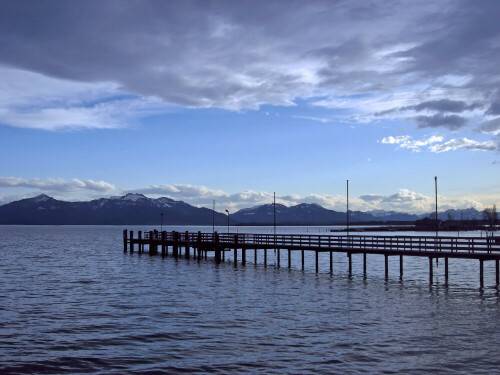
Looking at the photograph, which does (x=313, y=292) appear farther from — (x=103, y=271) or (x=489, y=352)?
(x=103, y=271)

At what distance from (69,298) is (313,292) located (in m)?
15.6

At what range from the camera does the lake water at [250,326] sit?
1877 centimetres

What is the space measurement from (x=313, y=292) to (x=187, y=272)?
18.2m

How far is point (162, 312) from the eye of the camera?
28.5 meters

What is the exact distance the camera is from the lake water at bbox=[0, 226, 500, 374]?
18.8m

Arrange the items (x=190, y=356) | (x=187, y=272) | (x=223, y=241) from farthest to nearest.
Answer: (x=223, y=241)
(x=187, y=272)
(x=190, y=356)

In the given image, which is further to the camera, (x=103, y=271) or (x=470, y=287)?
(x=103, y=271)

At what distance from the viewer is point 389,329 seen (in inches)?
936

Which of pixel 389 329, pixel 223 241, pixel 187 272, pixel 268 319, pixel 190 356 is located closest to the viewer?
pixel 190 356

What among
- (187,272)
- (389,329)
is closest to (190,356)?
(389,329)

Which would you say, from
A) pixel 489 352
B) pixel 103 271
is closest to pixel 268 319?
pixel 489 352

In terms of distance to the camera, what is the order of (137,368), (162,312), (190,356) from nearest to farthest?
(137,368)
(190,356)
(162,312)

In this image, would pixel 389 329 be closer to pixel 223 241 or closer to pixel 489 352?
pixel 489 352

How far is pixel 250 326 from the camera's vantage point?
2467cm
